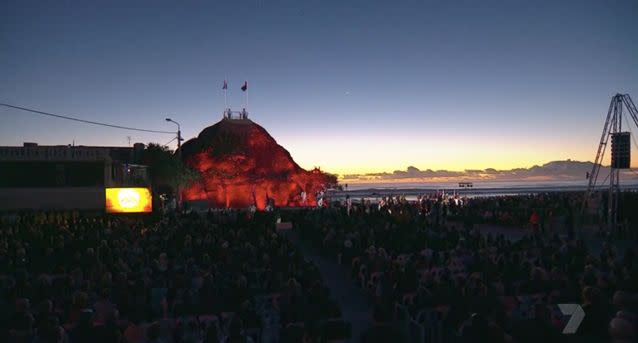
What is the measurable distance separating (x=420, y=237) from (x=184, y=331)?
922 cm

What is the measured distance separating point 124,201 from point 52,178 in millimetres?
9667

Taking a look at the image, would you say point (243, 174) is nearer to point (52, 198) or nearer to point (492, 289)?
point (52, 198)

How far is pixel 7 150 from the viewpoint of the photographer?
1310 inches

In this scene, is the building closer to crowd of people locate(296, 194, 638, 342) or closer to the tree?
the tree

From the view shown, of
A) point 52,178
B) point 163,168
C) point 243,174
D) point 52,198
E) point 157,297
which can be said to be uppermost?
point 163,168

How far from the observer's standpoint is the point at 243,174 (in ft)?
176

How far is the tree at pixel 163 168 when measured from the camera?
41.0 metres

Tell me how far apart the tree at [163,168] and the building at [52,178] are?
21.9ft

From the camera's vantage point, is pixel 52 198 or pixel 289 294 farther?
pixel 52 198

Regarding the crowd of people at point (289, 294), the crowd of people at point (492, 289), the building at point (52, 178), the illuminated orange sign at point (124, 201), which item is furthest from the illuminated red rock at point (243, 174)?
the crowd of people at point (492, 289)

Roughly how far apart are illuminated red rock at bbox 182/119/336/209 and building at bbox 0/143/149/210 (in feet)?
56.1

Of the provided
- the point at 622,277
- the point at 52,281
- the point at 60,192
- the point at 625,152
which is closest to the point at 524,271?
the point at 622,277

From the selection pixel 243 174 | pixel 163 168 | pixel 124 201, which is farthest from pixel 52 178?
pixel 243 174

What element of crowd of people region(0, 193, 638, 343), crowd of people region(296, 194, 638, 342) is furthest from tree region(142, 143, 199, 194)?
crowd of people region(296, 194, 638, 342)
